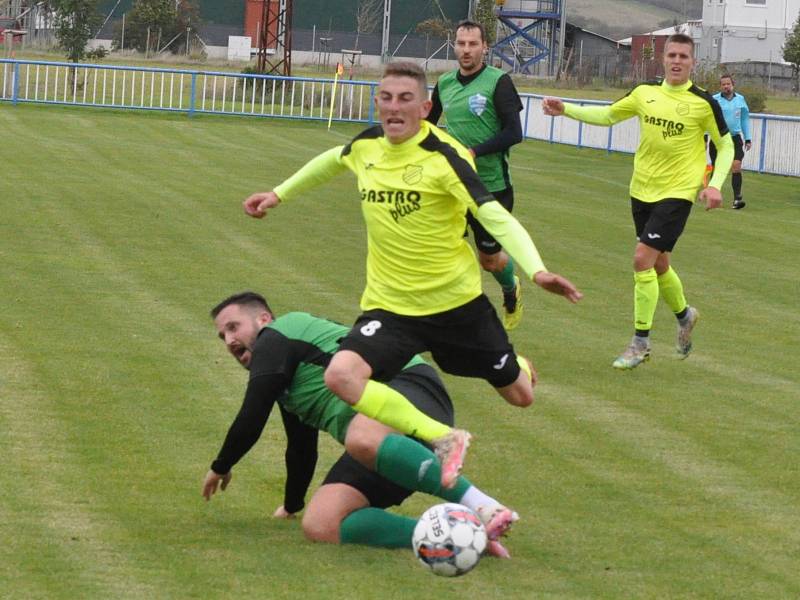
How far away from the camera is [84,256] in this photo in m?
15.2

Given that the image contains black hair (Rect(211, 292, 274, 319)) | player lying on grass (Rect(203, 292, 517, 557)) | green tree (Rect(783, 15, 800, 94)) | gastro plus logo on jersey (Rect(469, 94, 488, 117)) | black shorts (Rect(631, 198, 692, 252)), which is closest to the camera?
player lying on grass (Rect(203, 292, 517, 557))

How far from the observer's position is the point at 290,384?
22.3 feet

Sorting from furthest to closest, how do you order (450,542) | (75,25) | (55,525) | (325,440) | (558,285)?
(75,25) → (325,440) → (55,525) → (558,285) → (450,542)

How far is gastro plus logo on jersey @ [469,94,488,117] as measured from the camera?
1185cm

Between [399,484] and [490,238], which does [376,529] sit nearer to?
[399,484]

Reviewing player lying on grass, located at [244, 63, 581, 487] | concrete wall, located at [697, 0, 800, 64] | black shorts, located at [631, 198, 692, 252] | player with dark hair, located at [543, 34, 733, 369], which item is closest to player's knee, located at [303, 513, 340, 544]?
player lying on grass, located at [244, 63, 581, 487]

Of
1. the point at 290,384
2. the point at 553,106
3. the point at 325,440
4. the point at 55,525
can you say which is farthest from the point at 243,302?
the point at 553,106

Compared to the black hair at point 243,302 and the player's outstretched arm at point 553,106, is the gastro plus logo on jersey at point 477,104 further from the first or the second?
the black hair at point 243,302

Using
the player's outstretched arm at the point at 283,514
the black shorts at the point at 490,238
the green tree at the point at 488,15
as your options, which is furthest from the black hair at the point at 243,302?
the green tree at the point at 488,15

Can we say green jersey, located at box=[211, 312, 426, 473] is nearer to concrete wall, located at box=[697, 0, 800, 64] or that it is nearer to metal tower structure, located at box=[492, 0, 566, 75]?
metal tower structure, located at box=[492, 0, 566, 75]

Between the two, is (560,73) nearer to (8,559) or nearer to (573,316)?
(573,316)

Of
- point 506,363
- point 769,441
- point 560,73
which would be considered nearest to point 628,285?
point 769,441

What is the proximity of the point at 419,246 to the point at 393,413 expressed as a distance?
0.87 meters

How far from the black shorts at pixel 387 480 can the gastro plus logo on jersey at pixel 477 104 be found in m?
4.87
